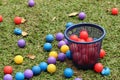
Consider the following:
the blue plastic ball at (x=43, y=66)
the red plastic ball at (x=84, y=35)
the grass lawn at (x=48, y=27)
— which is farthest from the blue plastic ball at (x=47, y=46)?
the red plastic ball at (x=84, y=35)

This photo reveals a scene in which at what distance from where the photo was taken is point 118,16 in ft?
14.0

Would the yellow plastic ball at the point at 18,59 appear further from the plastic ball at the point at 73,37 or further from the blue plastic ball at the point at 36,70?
the plastic ball at the point at 73,37

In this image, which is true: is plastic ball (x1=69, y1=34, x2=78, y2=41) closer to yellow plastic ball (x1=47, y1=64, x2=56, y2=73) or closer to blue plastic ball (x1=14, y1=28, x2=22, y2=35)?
yellow plastic ball (x1=47, y1=64, x2=56, y2=73)

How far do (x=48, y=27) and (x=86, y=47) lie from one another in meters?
1.11

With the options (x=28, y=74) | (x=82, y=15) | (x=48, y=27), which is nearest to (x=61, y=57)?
(x=28, y=74)

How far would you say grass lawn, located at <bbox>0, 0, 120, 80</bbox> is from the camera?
11.0 feet

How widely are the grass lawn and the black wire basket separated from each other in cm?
12

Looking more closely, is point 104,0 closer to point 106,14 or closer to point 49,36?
point 106,14

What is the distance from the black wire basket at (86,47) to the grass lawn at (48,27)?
12 centimetres

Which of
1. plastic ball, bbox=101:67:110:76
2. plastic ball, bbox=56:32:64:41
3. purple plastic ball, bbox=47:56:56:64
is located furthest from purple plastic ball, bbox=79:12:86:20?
plastic ball, bbox=101:67:110:76

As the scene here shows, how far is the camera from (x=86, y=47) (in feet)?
10.2

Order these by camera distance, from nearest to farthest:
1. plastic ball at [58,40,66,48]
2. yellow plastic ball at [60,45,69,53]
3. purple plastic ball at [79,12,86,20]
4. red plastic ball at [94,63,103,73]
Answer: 1. red plastic ball at [94,63,103,73]
2. yellow plastic ball at [60,45,69,53]
3. plastic ball at [58,40,66,48]
4. purple plastic ball at [79,12,86,20]

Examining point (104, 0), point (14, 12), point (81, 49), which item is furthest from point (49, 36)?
point (104, 0)

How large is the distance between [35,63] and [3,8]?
1.54 meters
